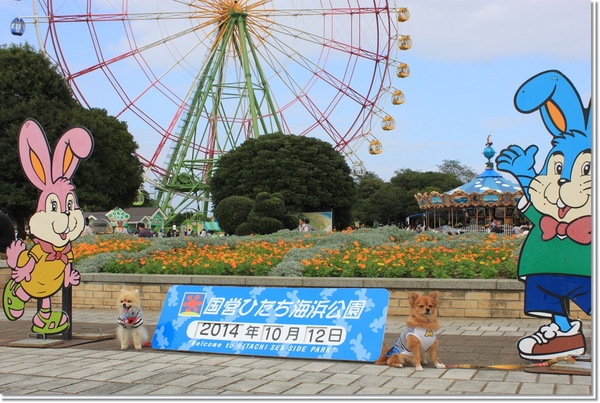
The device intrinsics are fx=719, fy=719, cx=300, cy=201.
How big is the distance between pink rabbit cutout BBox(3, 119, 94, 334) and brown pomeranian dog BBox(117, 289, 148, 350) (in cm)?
126

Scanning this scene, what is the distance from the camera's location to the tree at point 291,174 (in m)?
37.9

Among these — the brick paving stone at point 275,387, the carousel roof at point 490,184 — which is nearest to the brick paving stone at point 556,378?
the brick paving stone at point 275,387

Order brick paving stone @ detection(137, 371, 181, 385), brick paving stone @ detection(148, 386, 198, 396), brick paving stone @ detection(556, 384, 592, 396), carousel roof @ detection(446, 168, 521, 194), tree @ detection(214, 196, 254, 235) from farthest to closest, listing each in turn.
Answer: carousel roof @ detection(446, 168, 521, 194)
tree @ detection(214, 196, 254, 235)
brick paving stone @ detection(137, 371, 181, 385)
brick paving stone @ detection(148, 386, 198, 396)
brick paving stone @ detection(556, 384, 592, 396)

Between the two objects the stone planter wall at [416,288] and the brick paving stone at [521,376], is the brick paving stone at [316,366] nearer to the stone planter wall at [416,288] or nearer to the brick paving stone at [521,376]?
the brick paving stone at [521,376]

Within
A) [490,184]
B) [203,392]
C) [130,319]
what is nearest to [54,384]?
[203,392]

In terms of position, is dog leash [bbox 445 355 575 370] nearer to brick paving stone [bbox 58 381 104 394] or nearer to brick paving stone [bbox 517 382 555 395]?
brick paving stone [bbox 517 382 555 395]

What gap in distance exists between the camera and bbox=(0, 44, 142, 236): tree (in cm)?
3105

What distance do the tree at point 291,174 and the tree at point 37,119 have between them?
655 centimetres

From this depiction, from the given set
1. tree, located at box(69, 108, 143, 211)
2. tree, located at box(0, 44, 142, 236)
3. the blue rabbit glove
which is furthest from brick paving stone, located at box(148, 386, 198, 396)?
tree, located at box(69, 108, 143, 211)

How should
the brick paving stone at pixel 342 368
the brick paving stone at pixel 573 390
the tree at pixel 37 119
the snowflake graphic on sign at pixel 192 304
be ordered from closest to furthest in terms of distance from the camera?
the brick paving stone at pixel 573 390 < the brick paving stone at pixel 342 368 < the snowflake graphic on sign at pixel 192 304 < the tree at pixel 37 119

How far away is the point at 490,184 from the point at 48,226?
109 ft

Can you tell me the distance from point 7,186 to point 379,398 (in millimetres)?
28652

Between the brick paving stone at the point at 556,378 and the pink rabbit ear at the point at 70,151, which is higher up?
the pink rabbit ear at the point at 70,151

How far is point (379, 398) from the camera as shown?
17.8 ft
